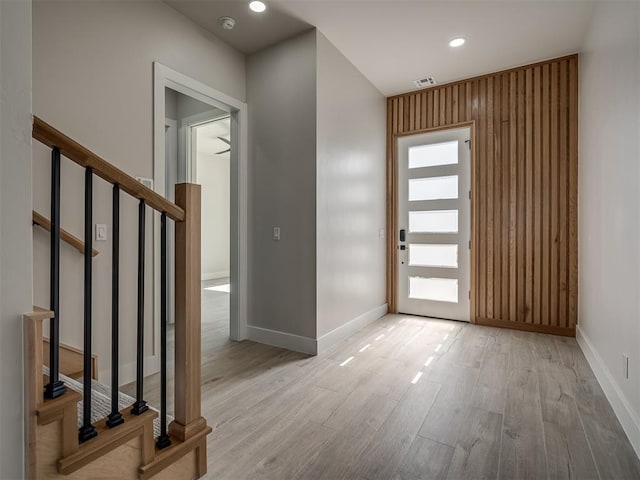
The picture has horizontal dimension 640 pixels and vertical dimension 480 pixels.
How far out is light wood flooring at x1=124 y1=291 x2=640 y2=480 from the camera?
160 centimetres

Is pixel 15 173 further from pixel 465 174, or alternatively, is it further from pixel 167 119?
pixel 465 174

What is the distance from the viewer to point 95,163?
119 centimetres

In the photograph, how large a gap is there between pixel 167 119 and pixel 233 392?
11.0 ft

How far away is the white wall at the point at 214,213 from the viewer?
819 centimetres

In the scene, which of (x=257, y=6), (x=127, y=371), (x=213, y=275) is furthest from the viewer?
(x=213, y=275)

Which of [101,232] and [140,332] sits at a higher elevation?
[101,232]

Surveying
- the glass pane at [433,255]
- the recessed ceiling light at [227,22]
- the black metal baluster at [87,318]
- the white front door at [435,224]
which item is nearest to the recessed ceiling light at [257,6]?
the recessed ceiling light at [227,22]

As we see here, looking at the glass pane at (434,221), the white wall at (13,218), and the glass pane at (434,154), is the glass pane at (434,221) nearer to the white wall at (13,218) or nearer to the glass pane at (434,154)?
the glass pane at (434,154)

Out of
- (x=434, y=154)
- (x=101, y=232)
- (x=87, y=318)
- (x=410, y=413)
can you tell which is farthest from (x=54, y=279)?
(x=434, y=154)

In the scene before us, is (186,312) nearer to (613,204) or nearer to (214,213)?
(613,204)

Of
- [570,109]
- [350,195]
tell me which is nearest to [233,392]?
[350,195]

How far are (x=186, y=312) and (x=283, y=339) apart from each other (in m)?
1.90

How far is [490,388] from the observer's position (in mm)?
2396

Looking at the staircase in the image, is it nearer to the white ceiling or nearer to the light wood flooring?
the light wood flooring
